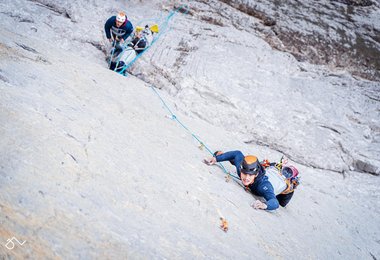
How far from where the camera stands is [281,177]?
485 cm

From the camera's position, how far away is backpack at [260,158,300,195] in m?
4.70

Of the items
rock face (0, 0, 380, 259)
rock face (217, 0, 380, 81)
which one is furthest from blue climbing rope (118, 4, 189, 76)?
rock face (217, 0, 380, 81)

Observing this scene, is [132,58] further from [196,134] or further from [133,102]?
[196,134]

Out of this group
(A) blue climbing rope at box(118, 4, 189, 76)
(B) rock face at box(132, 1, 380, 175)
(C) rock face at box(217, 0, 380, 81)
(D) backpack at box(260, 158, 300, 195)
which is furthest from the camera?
(C) rock face at box(217, 0, 380, 81)

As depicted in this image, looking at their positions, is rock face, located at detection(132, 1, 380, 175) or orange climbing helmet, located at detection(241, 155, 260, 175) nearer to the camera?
orange climbing helmet, located at detection(241, 155, 260, 175)

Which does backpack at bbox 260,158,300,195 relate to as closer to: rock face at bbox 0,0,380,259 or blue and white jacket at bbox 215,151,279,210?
blue and white jacket at bbox 215,151,279,210

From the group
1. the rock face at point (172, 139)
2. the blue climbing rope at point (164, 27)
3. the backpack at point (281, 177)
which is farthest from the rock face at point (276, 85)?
the backpack at point (281, 177)

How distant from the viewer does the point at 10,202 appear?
6.45 ft

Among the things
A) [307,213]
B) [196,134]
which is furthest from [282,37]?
[307,213]

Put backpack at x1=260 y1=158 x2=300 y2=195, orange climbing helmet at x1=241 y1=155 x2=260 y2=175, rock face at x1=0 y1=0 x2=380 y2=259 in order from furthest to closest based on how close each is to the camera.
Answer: backpack at x1=260 y1=158 x2=300 y2=195 < orange climbing helmet at x1=241 y1=155 x2=260 y2=175 < rock face at x1=0 y1=0 x2=380 y2=259

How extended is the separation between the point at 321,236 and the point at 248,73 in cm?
451

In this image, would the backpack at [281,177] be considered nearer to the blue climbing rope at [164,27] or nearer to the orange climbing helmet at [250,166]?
the orange climbing helmet at [250,166]

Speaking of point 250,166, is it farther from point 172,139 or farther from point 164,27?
point 164,27

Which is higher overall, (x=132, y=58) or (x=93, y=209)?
(x=93, y=209)
